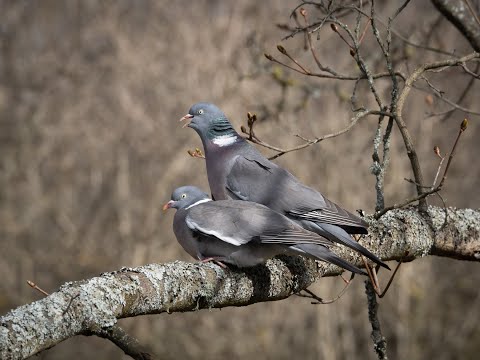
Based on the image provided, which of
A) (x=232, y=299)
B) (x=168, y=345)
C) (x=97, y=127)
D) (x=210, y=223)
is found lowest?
(x=168, y=345)

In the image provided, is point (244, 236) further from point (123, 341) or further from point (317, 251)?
point (123, 341)

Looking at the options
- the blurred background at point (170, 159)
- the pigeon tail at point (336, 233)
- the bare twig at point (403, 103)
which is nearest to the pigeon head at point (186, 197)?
the pigeon tail at point (336, 233)

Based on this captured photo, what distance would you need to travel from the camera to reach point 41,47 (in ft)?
34.8

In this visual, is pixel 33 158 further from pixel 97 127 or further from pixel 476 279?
pixel 476 279

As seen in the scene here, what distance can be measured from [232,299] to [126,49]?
739 centimetres

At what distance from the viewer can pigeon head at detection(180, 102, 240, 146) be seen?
448 cm

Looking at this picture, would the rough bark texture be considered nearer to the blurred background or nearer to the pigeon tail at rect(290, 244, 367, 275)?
the pigeon tail at rect(290, 244, 367, 275)

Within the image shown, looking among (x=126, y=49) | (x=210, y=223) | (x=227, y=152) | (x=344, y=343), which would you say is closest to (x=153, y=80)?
(x=126, y=49)

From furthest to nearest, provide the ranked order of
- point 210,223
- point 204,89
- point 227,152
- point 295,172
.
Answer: point 204,89 < point 295,172 < point 227,152 < point 210,223

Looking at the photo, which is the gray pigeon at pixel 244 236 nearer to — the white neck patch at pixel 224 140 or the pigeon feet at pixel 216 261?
the pigeon feet at pixel 216 261

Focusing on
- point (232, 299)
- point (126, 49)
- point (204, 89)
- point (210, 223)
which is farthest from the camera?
point (126, 49)

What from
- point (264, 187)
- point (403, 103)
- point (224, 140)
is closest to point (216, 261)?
point (264, 187)

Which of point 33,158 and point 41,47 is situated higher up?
point 41,47

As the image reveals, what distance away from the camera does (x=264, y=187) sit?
413cm
